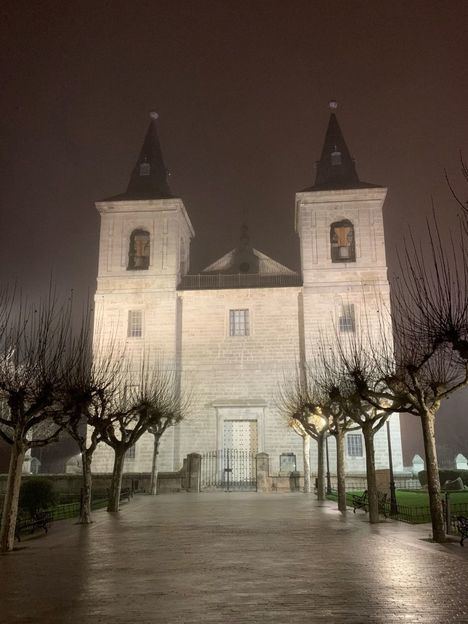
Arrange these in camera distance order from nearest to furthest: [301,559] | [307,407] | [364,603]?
[364,603]
[301,559]
[307,407]

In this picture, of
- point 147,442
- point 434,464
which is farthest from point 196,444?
point 434,464

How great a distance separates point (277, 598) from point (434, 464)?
7459mm

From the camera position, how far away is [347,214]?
40.2 m

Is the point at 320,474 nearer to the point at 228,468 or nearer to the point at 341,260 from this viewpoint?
the point at 228,468

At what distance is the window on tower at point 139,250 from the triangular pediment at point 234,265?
6214mm

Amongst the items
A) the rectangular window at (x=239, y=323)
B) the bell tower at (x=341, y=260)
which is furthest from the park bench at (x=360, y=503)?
the rectangular window at (x=239, y=323)

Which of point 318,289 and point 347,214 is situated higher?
point 347,214

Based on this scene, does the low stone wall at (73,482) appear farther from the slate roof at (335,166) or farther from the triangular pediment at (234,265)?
the slate roof at (335,166)

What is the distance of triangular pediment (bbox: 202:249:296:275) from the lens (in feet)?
147

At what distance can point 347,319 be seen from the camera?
124 feet

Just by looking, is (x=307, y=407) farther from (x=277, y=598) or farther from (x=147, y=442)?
(x=277, y=598)

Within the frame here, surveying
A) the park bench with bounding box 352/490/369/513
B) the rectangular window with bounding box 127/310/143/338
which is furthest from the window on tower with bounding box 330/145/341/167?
the park bench with bounding box 352/490/369/513

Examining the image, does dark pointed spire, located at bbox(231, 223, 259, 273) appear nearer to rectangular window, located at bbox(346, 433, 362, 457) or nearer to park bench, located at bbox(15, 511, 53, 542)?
rectangular window, located at bbox(346, 433, 362, 457)

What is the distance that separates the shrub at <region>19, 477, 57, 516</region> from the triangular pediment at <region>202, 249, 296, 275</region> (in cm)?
2845
